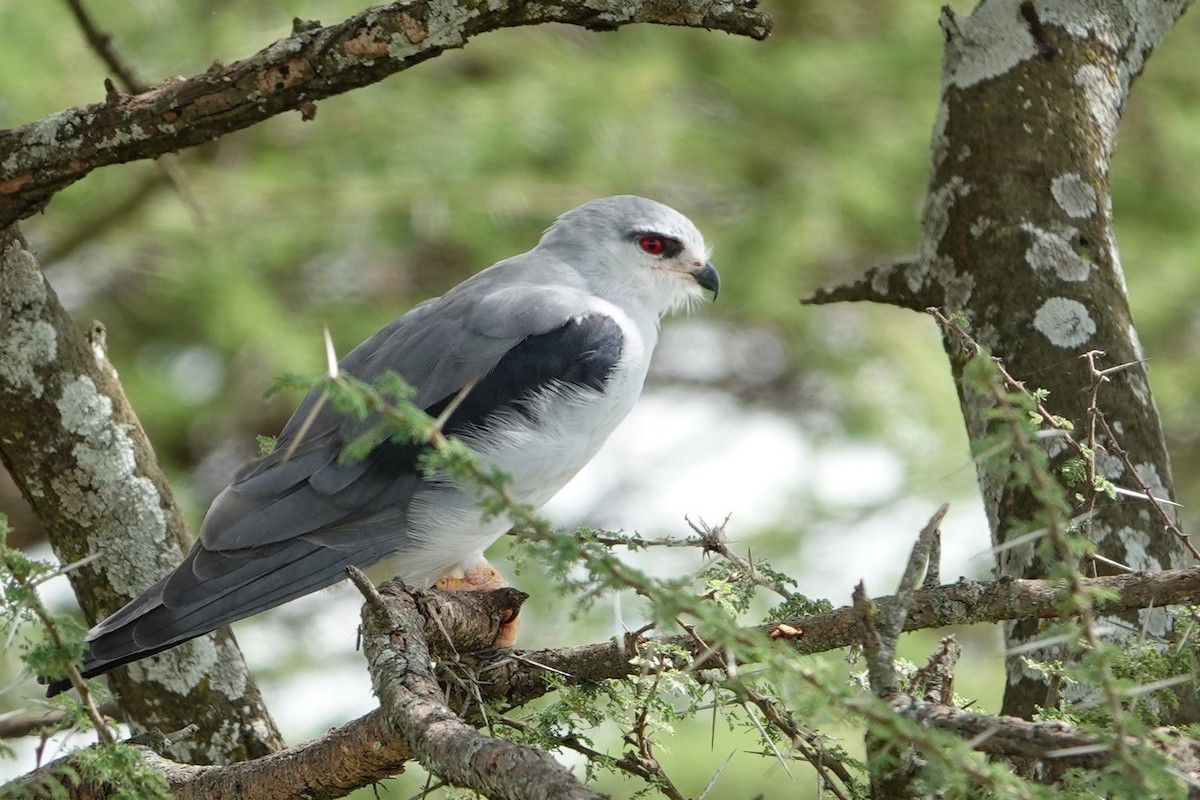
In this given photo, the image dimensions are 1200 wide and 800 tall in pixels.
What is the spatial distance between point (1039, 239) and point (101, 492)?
108 inches

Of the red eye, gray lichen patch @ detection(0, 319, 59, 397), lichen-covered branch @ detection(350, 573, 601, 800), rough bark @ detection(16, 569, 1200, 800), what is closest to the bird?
the red eye

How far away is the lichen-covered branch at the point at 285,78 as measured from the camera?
3156mm

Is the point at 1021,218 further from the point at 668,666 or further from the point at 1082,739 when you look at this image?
the point at 1082,739

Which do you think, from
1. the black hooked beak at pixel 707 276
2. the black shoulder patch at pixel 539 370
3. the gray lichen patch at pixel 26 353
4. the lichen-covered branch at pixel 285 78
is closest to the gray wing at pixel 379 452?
the black shoulder patch at pixel 539 370

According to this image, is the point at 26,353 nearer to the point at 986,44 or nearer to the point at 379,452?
the point at 379,452

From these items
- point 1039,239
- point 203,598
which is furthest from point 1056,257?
point 203,598

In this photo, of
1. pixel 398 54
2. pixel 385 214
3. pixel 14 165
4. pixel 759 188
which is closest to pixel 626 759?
pixel 398 54

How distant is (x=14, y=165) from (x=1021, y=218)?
2716 mm

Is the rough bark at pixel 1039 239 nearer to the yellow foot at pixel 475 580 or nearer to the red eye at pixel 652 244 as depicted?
the red eye at pixel 652 244

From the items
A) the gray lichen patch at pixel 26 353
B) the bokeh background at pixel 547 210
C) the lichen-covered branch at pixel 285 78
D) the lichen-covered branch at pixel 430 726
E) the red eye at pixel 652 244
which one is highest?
the bokeh background at pixel 547 210

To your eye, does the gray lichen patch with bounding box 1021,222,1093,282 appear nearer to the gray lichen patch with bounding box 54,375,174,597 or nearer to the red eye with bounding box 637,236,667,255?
the red eye with bounding box 637,236,667,255

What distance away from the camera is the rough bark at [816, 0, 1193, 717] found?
3.46 m

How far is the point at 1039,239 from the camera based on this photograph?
370 centimetres

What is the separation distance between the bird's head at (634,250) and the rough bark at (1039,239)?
113 centimetres
